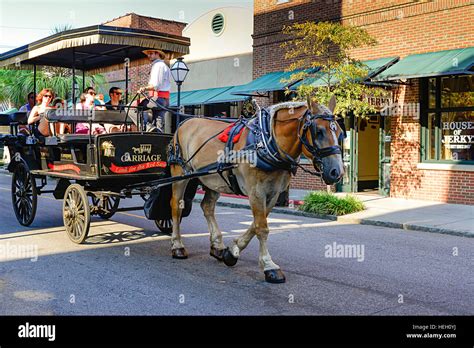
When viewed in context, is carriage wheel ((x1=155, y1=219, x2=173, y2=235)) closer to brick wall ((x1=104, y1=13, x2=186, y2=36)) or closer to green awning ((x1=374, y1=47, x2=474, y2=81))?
green awning ((x1=374, y1=47, x2=474, y2=81))

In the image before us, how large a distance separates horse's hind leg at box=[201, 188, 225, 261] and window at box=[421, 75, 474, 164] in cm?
899

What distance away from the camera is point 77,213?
8.35 metres

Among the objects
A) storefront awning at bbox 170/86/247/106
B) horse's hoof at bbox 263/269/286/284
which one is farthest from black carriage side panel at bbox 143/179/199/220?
storefront awning at bbox 170/86/247/106

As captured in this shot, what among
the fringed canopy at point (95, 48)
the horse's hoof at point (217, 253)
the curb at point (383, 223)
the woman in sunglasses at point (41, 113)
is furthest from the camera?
the curb at point (383, 223)

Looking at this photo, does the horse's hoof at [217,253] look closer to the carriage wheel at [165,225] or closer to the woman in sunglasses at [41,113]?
the carriage wheel at [165,225]

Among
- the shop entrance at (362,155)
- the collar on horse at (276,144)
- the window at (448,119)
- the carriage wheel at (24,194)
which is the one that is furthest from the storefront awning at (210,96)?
the collar on horse at (276,144)

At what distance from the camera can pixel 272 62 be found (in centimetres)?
1939

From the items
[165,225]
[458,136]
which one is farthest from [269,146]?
[458,136]

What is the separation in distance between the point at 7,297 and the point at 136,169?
2.99m

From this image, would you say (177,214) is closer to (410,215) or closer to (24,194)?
(24,194)

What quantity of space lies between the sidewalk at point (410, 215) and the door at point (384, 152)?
68 cm

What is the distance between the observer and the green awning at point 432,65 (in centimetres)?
1265

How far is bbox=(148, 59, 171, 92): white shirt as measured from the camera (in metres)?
8.51

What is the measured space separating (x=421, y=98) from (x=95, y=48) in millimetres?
8988
